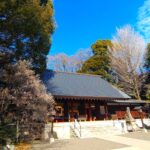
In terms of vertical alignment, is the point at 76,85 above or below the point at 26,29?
below

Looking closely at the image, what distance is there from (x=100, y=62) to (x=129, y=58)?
685 cm

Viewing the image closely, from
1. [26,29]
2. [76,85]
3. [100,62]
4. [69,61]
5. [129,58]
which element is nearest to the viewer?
[26,29]

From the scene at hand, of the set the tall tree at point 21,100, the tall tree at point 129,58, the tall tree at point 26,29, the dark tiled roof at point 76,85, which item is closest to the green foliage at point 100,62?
the tall tree at point 129,58

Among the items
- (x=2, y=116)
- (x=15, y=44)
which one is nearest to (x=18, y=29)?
(x=15, y=44)

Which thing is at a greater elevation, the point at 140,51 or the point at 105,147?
the point at 140,51

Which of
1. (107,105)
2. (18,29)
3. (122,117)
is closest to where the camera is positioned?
(18,29)

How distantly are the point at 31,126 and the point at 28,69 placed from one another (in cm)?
383

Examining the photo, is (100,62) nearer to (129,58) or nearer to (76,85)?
(129,58)

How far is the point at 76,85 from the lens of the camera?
1124 inches

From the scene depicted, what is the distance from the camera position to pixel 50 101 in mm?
18172

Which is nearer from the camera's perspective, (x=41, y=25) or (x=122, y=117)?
(x=41, y=25)

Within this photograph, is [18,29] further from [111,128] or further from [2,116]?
[111,128]

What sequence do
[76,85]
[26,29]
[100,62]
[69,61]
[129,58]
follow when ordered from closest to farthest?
[26,29] < [76,85] < [129,58] < [100,62] < [69,61]

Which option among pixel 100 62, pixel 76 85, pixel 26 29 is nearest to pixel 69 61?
pixel 100 62
